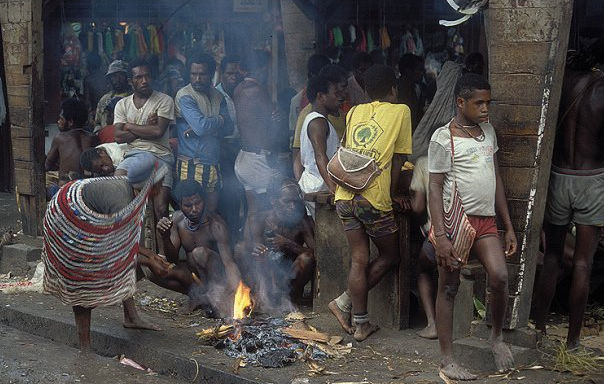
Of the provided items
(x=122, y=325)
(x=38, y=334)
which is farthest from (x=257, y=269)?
(x=38, y=334)

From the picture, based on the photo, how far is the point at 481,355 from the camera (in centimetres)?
609

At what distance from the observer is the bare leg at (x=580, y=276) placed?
6406 millimetres

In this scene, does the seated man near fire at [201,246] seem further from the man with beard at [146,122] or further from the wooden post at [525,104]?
the wooden post at [525,104]

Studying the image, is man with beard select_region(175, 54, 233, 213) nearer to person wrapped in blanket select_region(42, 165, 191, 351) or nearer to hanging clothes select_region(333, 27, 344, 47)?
person wrapped in blanket select_region(42, 165, 191, 351)

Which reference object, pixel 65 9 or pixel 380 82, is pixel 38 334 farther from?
pixel 65 9

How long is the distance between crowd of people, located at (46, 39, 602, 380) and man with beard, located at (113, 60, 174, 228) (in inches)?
0.5

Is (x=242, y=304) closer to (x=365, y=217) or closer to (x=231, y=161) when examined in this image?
(x=365, y=217)

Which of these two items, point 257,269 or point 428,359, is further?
point 257,269

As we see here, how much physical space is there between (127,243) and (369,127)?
1965 millimetres

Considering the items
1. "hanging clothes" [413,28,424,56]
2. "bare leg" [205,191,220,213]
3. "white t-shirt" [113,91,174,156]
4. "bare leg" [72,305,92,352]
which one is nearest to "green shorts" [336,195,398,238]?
"bare leg" [72,305,92,352]

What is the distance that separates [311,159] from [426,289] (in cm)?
140

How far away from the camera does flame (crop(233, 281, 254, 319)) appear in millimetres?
7793

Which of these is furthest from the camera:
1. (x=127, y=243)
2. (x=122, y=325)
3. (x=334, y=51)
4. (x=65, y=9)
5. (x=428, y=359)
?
(x=65, y=9)

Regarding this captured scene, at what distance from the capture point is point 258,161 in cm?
901
